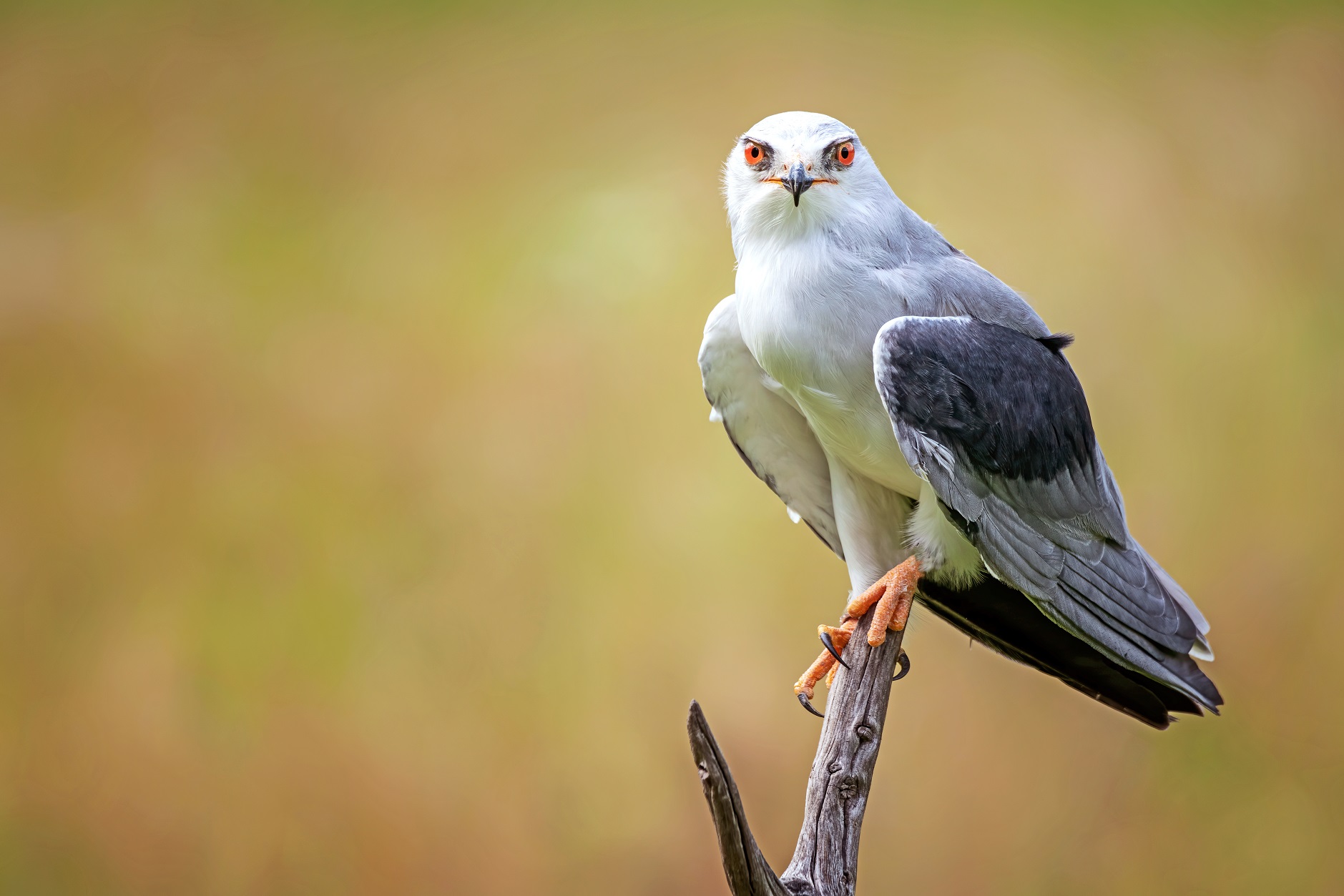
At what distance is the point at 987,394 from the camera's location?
2.11 metres

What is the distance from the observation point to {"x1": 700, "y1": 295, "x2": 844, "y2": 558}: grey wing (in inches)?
95.7

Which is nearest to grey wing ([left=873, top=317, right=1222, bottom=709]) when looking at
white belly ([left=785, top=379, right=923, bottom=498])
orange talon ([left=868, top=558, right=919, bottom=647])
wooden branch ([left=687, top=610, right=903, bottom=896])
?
white belly ([left=785, top=379, right=923, bottom=498])

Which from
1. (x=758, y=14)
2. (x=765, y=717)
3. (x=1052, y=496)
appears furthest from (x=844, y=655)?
(x=758, y=14)

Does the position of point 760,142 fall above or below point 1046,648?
above

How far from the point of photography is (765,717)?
11.6 feet

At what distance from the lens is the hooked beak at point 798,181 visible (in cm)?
205

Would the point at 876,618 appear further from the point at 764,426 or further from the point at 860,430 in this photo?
the point at 764,426

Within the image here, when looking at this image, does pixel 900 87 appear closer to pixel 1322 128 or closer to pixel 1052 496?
pixel 1322 128

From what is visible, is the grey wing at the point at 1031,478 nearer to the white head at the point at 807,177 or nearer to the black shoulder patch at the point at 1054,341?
the black shoulder patch at the point at 1054,341

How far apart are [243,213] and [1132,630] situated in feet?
10.9

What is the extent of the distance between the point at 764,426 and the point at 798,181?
698mm

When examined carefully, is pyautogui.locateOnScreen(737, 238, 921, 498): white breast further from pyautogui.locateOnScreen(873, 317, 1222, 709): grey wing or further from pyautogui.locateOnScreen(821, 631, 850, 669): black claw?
pyautogui.locateOnScreen(821, 631, 850, 669): black claw

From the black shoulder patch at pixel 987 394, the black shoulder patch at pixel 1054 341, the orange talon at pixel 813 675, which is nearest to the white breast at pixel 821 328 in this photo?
the black shoulder patch at pixel 987 394

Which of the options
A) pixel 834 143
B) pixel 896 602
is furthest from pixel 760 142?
pixel 896 602
